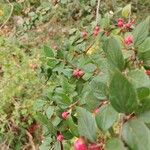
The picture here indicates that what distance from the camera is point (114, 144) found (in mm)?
653

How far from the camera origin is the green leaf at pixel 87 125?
27.5 inches

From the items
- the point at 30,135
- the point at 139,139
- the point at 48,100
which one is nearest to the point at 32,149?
the point at 30,135

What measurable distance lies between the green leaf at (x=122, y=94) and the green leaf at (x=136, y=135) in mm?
23

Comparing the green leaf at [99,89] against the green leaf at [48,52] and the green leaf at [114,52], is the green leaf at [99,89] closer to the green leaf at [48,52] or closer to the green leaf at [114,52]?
the green leaf at [114,52]

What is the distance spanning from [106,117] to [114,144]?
7cm

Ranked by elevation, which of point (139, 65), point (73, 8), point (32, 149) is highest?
point (139, 65)

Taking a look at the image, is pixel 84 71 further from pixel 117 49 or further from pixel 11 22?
pixel 11 22

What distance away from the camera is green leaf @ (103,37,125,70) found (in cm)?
76

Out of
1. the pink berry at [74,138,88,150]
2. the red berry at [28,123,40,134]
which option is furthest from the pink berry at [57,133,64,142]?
the red berry at [28,123,40,134]

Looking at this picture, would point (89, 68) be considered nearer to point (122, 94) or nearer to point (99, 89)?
point (99, 89)

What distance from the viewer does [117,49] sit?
77 cm

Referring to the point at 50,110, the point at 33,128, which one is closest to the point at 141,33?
the point at 50,110

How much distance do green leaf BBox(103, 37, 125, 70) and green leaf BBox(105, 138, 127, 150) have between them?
17 cm

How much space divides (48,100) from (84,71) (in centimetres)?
33
